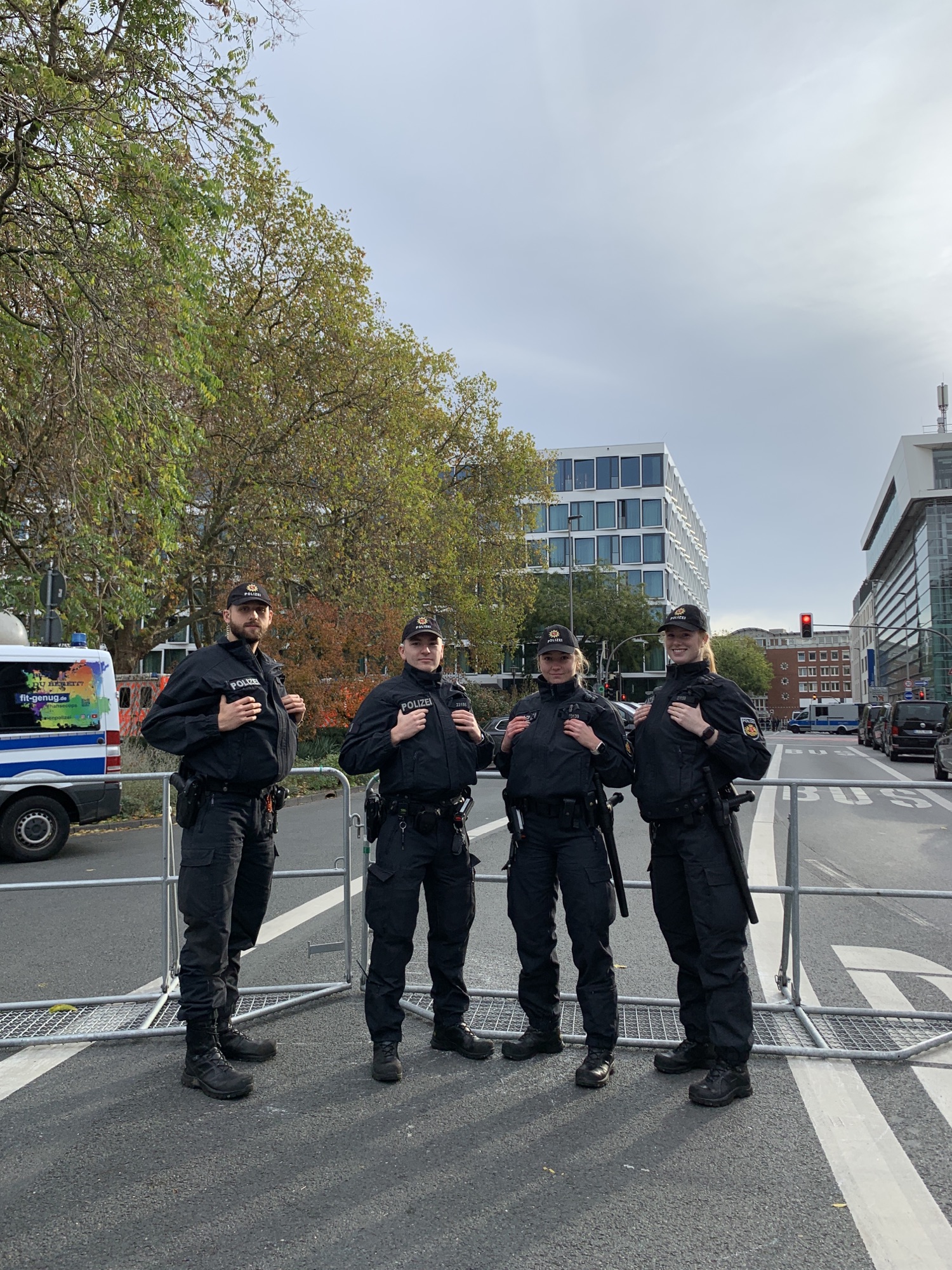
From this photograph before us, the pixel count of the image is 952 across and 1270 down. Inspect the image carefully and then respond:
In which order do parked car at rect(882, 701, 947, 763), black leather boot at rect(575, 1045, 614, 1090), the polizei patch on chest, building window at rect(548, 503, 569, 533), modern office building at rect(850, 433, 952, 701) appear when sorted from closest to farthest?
black leather boot at rect(575, 1045, 614, 1090) < the polizei patch on chest < parked car at rect(882, 701, 947, 763) < modern office building at rect(850, 433, 952, 701) < building window at rect(548, 503, 569, 533)

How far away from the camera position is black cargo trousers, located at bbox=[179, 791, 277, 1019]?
4168mm

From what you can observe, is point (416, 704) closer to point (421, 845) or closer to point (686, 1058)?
point (421, 845)

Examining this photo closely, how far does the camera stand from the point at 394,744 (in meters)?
4.46

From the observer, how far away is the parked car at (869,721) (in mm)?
41009

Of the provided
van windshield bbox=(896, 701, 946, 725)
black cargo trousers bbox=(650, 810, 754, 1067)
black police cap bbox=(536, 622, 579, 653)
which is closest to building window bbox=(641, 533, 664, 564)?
van windshield bbox=(896, 701, 946, 725)

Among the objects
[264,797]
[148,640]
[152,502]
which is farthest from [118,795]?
[148,640]

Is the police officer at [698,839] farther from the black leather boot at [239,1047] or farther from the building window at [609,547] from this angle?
the building window at [609,547]

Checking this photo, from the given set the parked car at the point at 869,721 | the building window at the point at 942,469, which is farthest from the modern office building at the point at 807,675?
the parked car at the point at 869,721

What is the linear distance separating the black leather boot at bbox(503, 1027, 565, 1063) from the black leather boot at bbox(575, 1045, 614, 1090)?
21 centimetres

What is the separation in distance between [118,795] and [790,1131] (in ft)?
29.0

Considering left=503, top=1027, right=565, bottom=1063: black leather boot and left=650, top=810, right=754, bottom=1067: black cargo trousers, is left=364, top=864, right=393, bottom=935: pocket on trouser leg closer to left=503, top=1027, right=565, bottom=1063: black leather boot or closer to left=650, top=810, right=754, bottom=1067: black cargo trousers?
left=503, top=1027, right=565, bottom=1063: black leather boot

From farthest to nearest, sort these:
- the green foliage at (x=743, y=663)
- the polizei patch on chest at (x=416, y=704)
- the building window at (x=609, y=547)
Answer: the green foliage at (x=743, y=663) < the building window at (x=609, y=547) < the polizei patch on chest at (x=416, y=704)

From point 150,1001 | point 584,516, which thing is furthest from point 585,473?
point 150,1001

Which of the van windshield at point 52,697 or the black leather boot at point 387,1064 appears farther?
the van windshield at point 52,697
